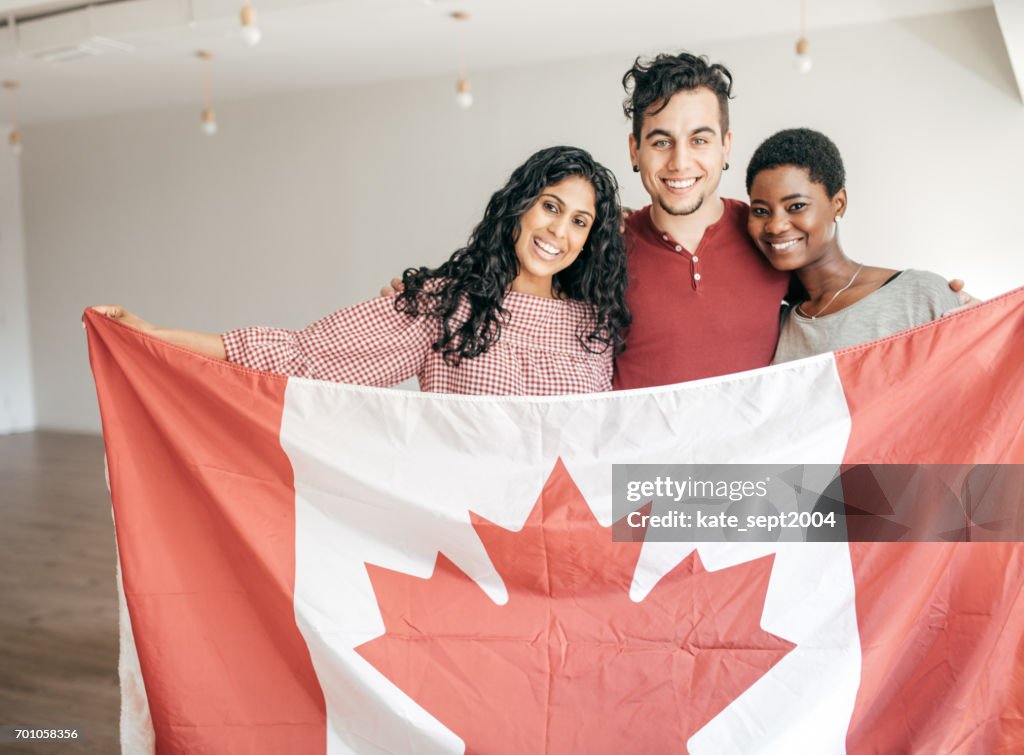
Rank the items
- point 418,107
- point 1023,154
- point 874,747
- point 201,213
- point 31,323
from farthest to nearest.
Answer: point 31,323 < point 201,213 < point 418,107 < point 1023,154 < point 874,747

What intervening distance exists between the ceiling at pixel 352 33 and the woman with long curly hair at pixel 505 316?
136 inches

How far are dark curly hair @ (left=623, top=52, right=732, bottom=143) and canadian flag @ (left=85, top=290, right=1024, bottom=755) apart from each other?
0.72m

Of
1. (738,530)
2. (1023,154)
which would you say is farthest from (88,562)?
(1023,154)

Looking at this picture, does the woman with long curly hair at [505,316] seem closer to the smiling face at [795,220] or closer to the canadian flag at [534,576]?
the canadian flag at [534,576]

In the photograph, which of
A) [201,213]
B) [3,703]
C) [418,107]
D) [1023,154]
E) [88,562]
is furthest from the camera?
[201,213]

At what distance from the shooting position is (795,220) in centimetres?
205

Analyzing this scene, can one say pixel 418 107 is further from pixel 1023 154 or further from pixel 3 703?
pixel 3 703

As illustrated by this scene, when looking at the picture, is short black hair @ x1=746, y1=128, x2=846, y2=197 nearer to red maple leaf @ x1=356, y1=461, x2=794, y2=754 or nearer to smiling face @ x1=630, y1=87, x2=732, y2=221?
smiling face @ x1=630, y1=87, x2=732, y2=221

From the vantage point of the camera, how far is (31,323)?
30.4ft

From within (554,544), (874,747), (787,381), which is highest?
(787,381)

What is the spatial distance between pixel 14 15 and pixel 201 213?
8.04 feet

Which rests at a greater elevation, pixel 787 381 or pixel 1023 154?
pixel 1023 154

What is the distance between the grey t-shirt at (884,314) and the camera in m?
1.88

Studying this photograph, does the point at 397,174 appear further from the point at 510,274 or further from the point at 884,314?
the point at 884,314
